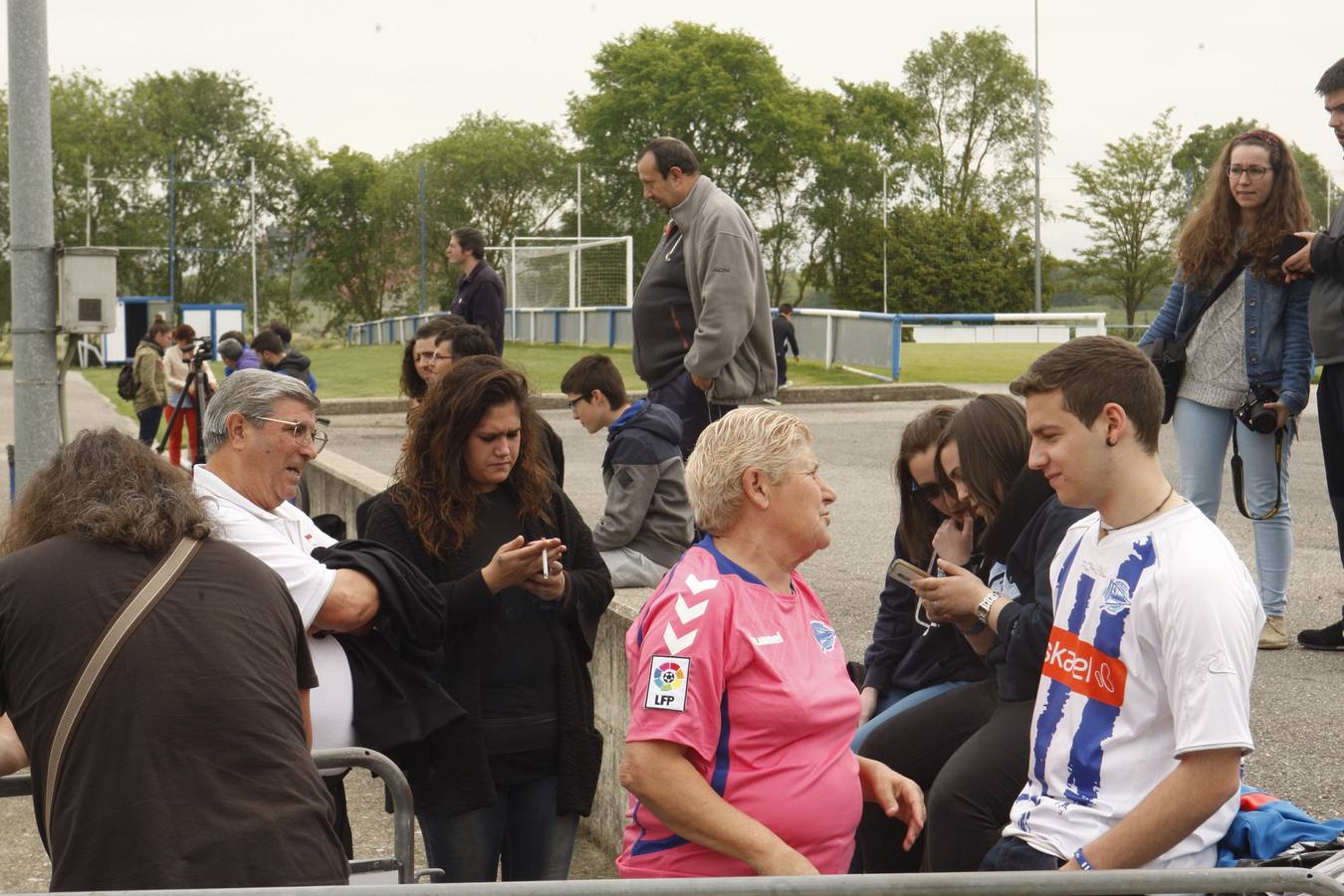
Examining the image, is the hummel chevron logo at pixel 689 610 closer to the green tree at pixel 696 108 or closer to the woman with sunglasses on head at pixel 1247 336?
the woman with sunglasses on head at pixel 1247 336

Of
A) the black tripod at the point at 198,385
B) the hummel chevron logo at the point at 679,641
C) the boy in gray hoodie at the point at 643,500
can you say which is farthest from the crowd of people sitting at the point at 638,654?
the black tripod at the point at 198,385

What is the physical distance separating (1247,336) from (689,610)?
3776 mm

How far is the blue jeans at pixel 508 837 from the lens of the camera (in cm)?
395

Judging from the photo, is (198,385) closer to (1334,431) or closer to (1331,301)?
(1334,431)

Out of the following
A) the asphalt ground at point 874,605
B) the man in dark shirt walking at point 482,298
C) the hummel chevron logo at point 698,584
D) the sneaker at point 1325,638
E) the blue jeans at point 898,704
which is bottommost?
the asphalt ground at point 874,605

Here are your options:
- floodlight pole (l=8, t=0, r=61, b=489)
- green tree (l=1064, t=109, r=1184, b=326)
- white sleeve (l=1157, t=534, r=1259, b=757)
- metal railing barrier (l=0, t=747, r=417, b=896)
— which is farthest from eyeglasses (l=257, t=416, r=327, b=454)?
green tree (l=1064, t=109, r=1184, b=326)

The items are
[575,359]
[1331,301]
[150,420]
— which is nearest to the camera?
[1331,301]

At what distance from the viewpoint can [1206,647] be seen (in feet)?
8.96

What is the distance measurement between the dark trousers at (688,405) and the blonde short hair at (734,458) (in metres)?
3.38

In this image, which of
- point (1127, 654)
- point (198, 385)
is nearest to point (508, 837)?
point (1127, 654)

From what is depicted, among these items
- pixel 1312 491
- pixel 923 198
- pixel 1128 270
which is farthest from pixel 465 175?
pixel 1312 491

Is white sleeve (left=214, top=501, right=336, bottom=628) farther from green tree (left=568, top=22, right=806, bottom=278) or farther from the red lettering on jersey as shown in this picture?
green tree (left=568, top=22, right=806, bottom=278)

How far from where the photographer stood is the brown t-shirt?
266 cm

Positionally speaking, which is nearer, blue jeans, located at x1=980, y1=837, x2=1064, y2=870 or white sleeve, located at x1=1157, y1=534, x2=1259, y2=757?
white sleeve, located at x1=1157, y1=534, x2=1259, y2=757
